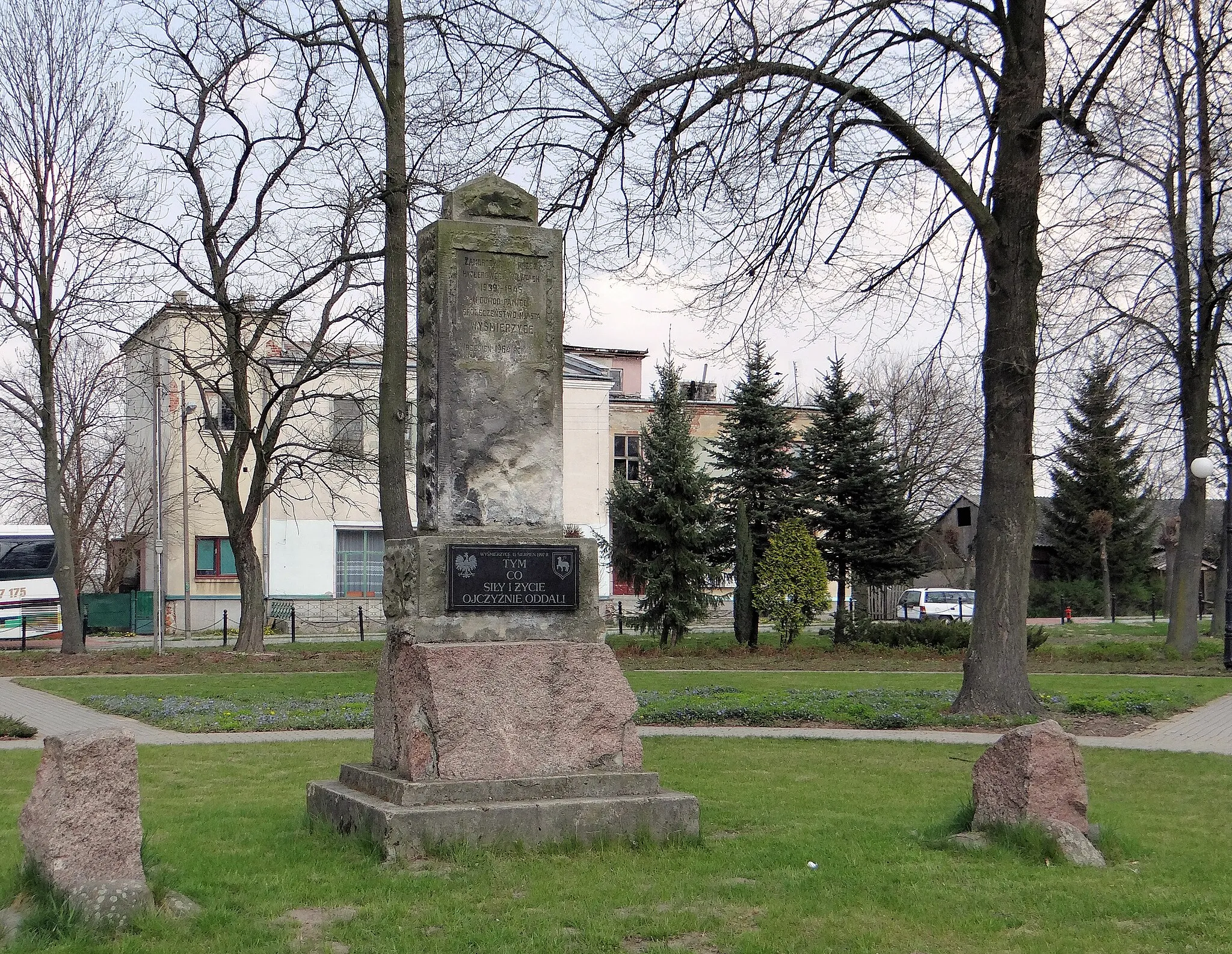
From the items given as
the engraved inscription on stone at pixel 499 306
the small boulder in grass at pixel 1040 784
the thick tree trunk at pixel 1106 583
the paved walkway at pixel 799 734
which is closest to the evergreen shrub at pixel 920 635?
the paved walkway at pixel 799 734

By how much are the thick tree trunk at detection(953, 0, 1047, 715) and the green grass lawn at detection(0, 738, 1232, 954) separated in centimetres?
580

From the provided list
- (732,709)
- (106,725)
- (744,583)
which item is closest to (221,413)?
(744,583)

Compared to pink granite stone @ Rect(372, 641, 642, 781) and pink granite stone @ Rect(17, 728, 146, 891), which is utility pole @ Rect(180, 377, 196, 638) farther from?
pink granite stone @ Rect(17, 728, 146, 891)

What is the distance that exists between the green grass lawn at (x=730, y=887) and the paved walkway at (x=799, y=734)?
3824 mm

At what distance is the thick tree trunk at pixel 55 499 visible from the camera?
27516 millimetres

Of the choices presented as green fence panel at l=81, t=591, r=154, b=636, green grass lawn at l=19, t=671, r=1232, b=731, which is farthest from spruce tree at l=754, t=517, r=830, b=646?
green fence panel at l=81, t=591, r=154, b=636

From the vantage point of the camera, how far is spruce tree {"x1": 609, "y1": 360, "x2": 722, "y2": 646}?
30.3 metres

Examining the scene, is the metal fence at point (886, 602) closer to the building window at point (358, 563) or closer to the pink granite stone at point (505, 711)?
the building window at point (358, 563)

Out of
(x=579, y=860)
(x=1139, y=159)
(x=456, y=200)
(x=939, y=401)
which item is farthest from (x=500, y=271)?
(x=939, y=401)

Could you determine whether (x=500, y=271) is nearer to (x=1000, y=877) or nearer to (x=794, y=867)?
(x=794, y=867)

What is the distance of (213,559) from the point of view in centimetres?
4272

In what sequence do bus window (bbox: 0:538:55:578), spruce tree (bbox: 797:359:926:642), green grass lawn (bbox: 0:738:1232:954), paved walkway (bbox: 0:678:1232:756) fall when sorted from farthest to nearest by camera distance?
bus window (bbox: 0:538:55:578) < spruce tree (bbox: 797:359:926:642) < paved walkway (bbox: 0:678:1232:756) < green grass lawn (bbox: 0:738:1232:954)

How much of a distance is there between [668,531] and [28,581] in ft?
67.4

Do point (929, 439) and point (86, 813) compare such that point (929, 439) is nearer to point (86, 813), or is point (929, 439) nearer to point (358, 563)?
point (358, 563)
